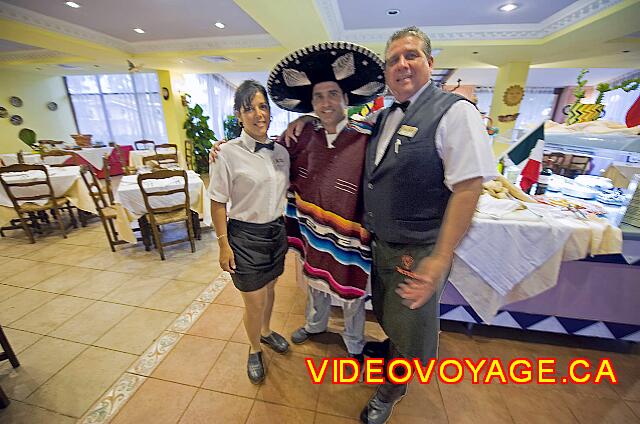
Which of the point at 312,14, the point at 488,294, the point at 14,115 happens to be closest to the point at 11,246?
the point at 312,14

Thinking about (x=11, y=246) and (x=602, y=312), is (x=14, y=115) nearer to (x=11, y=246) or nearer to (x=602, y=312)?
(x=11, y=246)

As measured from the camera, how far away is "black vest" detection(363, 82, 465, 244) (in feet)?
2.88

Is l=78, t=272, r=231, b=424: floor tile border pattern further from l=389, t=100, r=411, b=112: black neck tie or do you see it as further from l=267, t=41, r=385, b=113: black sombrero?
l=389, t=100, r=411, b=112: black neck tie

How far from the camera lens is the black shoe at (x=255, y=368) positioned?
4.90ft

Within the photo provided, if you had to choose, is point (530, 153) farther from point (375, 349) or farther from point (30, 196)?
point (30, 196)

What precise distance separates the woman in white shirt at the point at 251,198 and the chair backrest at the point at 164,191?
67.9 inches

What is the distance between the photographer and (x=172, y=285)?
2.42 metres


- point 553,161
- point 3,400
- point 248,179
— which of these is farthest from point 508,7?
point 3,400

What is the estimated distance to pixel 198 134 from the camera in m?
7.77

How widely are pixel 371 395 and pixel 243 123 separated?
161 cm

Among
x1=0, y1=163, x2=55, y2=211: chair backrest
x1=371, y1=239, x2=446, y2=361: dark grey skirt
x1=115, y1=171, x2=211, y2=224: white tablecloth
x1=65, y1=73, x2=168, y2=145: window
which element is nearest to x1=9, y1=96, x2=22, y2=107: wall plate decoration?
x1=65, y1=73, x2=168, y2=145: window

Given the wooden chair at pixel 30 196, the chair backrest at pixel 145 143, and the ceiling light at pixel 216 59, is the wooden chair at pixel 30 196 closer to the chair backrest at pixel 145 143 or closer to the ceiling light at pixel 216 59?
the chair backrest at pixel 145 143

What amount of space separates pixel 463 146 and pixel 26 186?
4.59m

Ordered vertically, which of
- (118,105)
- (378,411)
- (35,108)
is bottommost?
(378,411)
